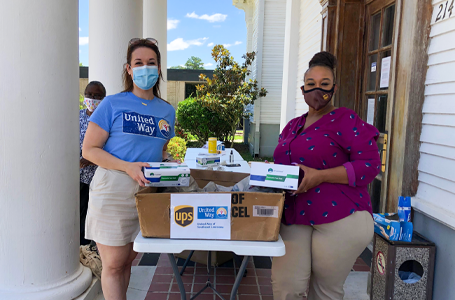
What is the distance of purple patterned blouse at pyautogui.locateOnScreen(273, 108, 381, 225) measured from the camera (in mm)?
1670

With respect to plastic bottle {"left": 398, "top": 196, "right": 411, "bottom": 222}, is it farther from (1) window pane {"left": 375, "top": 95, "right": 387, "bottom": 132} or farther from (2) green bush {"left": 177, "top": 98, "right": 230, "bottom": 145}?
(2) green bush {"left": 177, "top": 98, "right": 230, "bottom": 145}

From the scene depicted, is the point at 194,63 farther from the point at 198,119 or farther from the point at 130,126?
the point at 130,126

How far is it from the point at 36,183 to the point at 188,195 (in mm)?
1162

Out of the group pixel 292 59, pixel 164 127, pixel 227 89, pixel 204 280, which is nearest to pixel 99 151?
pixel 164 127

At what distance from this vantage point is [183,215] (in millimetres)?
1584

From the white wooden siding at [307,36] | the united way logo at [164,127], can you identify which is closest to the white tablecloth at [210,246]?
the united way logo at [164,127]

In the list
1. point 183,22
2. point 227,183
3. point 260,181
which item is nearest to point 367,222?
point 260,181

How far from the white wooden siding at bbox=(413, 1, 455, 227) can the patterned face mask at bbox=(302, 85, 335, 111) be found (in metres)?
1.11

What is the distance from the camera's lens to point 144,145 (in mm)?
1908

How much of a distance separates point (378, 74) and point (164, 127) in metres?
2.60

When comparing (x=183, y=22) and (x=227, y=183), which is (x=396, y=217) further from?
(x=183, y=22)

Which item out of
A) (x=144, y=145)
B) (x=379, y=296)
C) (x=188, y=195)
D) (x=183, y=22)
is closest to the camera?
(x=188, y=195)

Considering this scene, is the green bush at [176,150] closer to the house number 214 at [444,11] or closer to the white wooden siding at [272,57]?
the white wooden siding at [272,57]

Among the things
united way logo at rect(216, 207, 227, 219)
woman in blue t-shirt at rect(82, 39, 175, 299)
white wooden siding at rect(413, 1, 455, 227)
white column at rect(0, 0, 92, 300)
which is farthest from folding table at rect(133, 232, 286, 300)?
white wooden siding at rect(413, 1, 455, 227)
